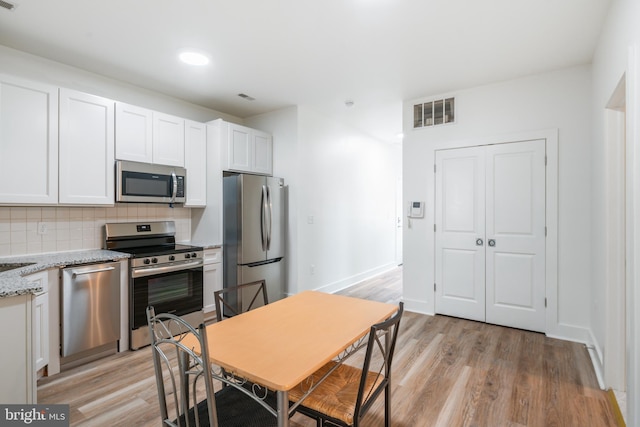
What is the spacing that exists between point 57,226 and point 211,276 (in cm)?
153

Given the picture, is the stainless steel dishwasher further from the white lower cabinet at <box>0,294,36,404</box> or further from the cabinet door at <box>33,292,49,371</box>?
the white lower cabinet at <box>0,294,36,404</box>

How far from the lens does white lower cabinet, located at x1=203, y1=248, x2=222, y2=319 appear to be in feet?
12.1

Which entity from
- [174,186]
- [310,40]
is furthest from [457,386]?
[174,186]

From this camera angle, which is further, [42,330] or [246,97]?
[246,97]

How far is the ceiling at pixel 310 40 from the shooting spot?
229 cm

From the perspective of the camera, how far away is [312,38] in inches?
106

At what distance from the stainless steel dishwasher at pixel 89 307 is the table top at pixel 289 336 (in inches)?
69.1

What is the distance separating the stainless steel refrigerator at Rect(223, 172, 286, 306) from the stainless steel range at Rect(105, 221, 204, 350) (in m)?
0.41

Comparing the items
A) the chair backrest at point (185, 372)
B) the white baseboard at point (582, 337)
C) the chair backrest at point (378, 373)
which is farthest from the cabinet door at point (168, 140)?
the white baseboard at point (582, 337)

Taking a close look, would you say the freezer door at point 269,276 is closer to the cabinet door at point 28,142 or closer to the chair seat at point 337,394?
the cabinet door at point 28,142

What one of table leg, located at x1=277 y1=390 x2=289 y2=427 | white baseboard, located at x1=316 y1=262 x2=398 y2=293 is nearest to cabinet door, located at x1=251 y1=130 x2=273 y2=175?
white baseboard, located at x1=316 y1=262 x2=398 y2=293

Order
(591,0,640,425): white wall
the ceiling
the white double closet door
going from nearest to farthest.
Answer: (591,0,640,425): white wall → the ceiling → the white double closet door

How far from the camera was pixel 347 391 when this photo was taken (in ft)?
5.20

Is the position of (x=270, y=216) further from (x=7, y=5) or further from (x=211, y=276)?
(x=7, y=5)
